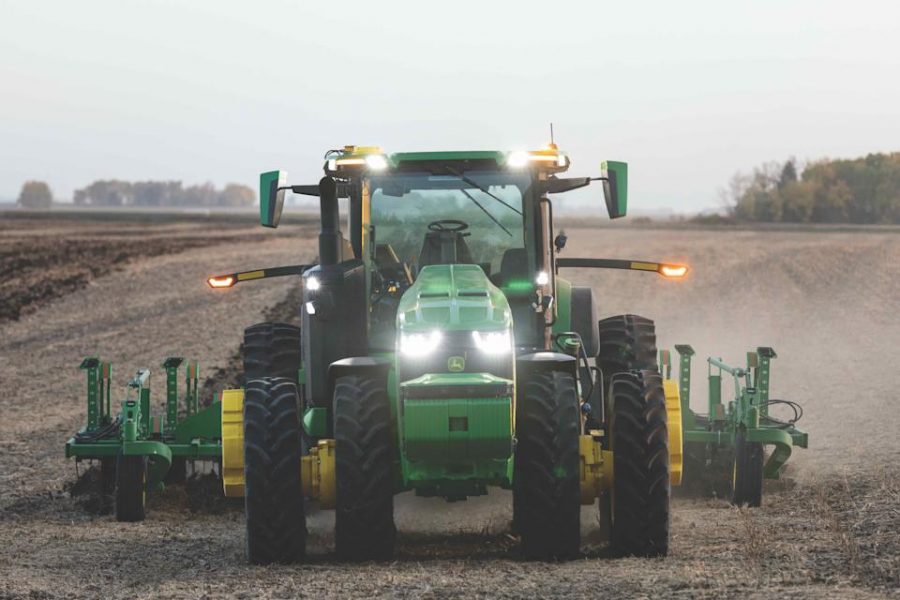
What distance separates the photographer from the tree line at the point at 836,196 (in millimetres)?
101375

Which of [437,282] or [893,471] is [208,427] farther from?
[893,471]

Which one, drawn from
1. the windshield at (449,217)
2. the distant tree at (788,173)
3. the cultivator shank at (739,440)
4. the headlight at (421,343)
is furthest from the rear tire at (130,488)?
the distant tree at (788,173)

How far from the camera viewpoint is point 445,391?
7.53 meters

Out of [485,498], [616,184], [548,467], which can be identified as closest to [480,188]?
Answer: [616,184]

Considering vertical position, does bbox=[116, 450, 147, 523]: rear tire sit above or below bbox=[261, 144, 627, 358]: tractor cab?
below

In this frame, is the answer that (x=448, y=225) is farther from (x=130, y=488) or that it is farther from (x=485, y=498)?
(x=130, y=488)

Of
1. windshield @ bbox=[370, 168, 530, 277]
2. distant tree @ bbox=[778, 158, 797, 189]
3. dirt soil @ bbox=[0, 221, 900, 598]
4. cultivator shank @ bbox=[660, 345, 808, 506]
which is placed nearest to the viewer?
dirt soil @ bbox=[0, 221, 900, 598]

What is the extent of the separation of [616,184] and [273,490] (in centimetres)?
319

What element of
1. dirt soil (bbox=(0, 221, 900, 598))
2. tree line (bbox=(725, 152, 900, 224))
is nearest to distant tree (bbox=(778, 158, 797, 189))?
tree line (bbox=(725, 152, 900, 224))

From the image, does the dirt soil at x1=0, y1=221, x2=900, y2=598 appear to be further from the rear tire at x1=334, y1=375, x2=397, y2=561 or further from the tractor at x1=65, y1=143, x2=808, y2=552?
the tractor at x1=65, y1=143, x2=808, y2=552

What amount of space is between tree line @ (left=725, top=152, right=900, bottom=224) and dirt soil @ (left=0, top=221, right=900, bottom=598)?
67125 mm

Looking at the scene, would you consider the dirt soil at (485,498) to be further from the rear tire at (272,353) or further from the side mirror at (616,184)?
the side mirror at (616,184)

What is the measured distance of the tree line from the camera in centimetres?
10138

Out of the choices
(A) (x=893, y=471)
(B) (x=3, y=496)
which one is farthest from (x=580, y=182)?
(B) (x=3, y=496)
